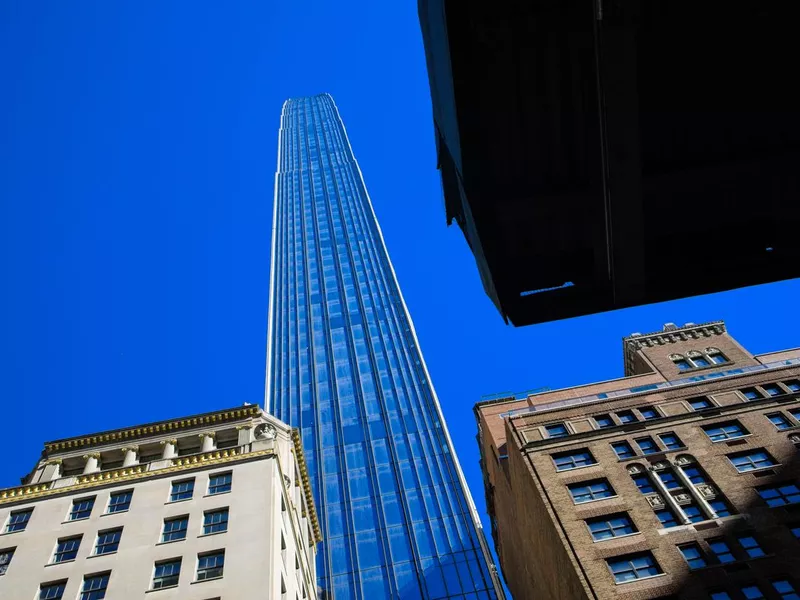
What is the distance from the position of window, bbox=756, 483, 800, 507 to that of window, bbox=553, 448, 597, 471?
1018cm

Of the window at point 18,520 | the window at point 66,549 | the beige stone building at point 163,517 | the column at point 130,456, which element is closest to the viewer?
the beige stone building at point 163,517

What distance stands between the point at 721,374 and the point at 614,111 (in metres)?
53.6

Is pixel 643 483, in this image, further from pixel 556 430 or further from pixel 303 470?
pixel 303 470

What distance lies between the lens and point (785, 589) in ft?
119

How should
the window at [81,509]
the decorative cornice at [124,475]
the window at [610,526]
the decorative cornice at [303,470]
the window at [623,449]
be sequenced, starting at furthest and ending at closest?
1. the decorative cornice at [303,470]
2. the window at [623,449]
3. the decorative cornice at [124,475]
4. the window at [610,526]
5. the window at [81,509]

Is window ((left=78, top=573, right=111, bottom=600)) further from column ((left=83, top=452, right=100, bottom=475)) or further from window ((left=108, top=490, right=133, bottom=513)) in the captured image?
column ((left=83, top=452, right=100, bottom=475))

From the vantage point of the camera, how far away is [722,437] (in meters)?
49.3

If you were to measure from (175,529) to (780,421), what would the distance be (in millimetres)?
39965

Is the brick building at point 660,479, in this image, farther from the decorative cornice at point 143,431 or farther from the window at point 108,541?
the window at point 108,541

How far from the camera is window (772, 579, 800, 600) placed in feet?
117

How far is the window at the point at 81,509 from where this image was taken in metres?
40.2

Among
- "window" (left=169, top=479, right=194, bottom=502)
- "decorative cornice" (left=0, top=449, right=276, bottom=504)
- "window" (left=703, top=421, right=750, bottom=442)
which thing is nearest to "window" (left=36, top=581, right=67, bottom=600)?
"window" (left=169, top=479, right=194, bottom=502)

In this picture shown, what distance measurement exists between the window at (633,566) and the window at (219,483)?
71.1 feet

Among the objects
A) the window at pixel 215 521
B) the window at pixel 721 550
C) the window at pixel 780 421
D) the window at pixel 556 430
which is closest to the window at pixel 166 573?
the window at pixel 215 521
